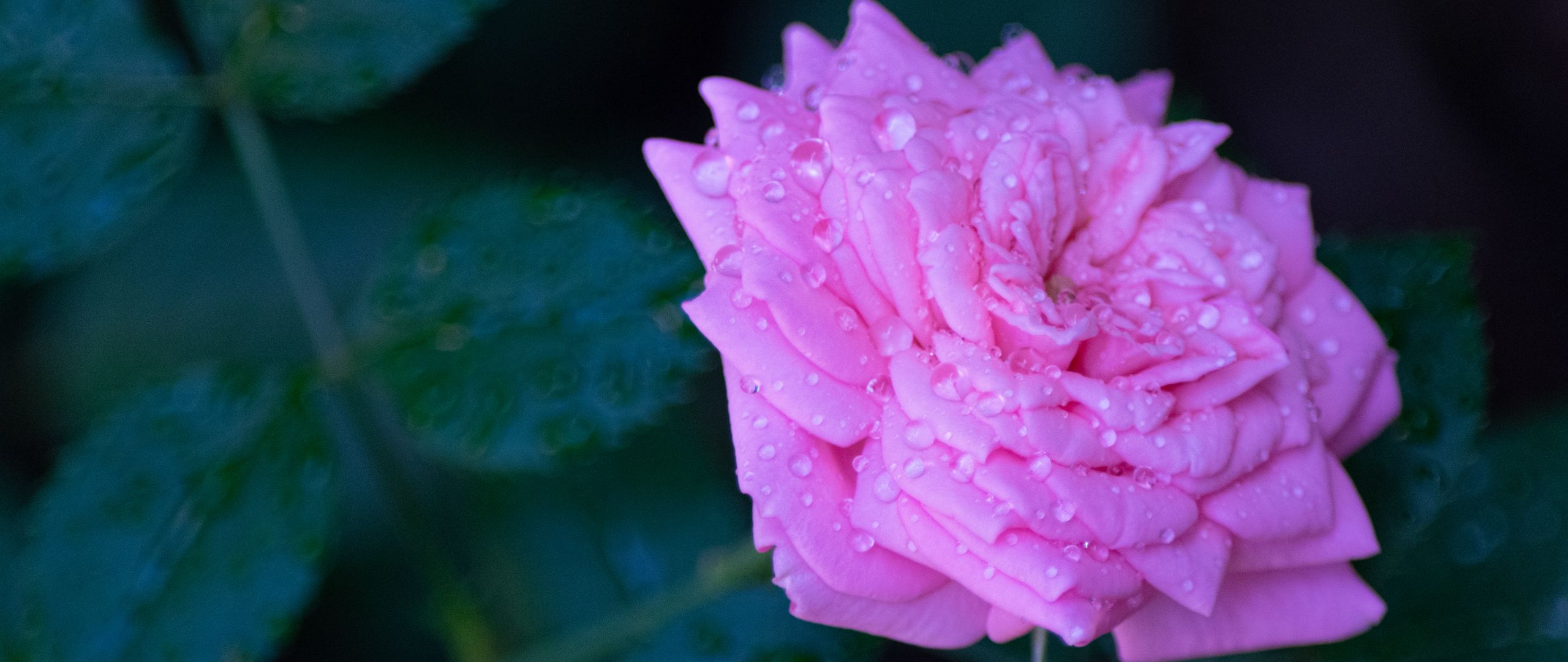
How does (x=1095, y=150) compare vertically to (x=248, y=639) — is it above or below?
above

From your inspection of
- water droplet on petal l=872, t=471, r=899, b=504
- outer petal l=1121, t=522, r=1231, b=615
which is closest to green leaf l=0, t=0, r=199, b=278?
water droplet on petal l=872, t=471, r=899, b=504

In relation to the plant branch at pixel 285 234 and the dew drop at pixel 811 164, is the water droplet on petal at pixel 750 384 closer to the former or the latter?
the dew drop at pixel 811 164

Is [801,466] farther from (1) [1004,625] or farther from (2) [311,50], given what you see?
(2) [311,50]

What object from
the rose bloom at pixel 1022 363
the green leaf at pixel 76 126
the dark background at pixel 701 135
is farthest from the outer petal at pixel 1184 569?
the green leaf at pixel 76 126

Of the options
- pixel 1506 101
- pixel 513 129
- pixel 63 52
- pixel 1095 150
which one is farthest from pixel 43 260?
pixel 1506 101

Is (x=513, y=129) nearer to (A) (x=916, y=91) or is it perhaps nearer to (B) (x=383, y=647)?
(B) (x=383, y=647)

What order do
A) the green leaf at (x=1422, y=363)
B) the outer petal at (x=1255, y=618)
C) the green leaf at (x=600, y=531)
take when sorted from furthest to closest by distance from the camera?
the green leaf at (x=600, y=531) → the green leaf at (x=1422, y=363) → the outer petal at (x=1255, y=618)

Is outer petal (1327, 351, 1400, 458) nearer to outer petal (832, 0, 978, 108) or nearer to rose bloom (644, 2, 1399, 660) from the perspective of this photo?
rose bloom (644, 2, 1399, 660)
